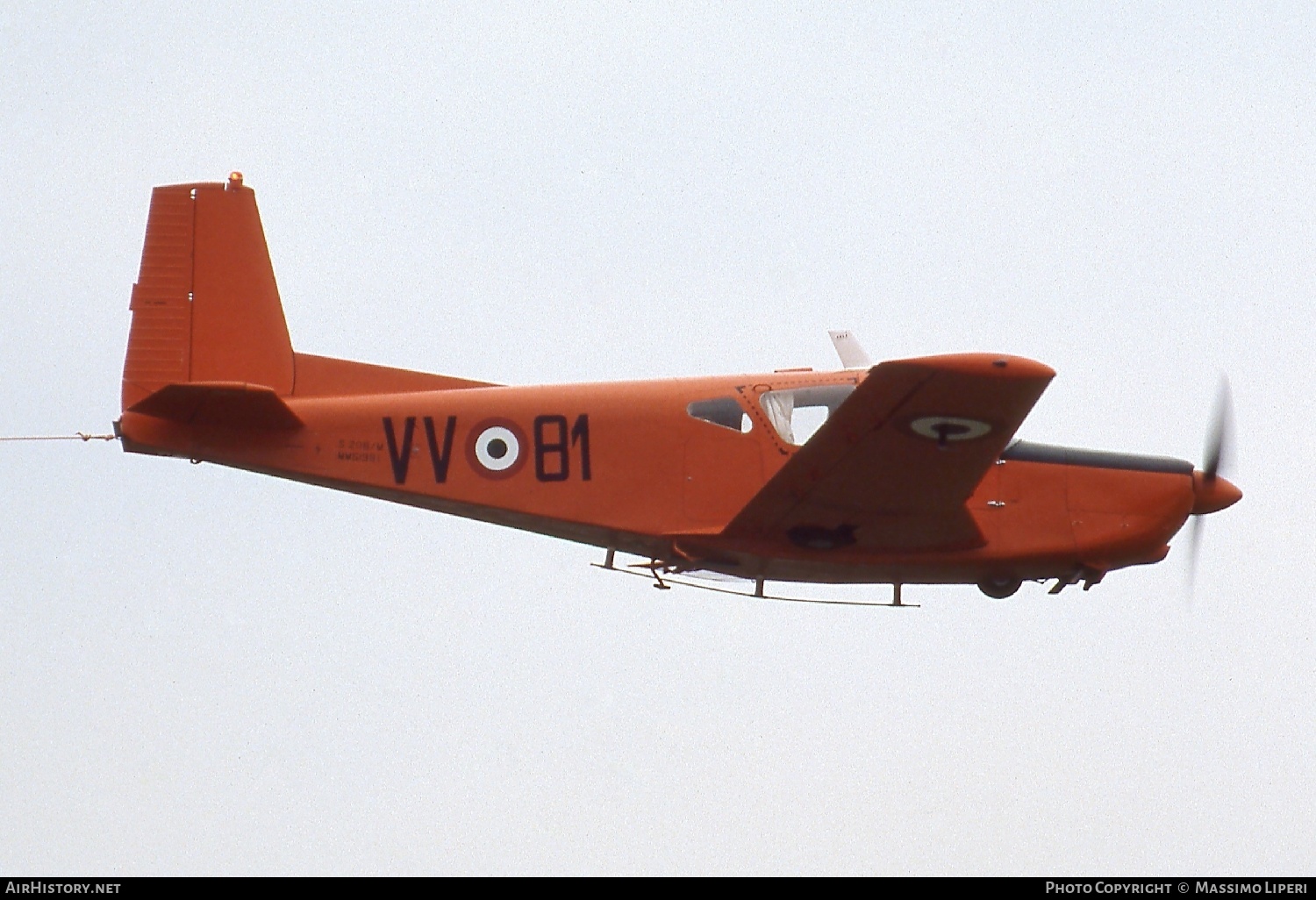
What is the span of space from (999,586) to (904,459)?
2175 millimetres

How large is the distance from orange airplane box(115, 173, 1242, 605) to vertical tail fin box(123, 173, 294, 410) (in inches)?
1.0

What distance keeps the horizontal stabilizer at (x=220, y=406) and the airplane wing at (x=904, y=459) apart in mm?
3709

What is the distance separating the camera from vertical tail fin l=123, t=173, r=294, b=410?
1512 centimetres

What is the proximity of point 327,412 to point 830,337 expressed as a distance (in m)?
4.55

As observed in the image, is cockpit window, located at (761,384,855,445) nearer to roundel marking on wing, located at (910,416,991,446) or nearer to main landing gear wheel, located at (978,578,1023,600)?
roundel marking on wing, located at (910,416,991,446)

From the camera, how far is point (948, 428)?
13.1 meters

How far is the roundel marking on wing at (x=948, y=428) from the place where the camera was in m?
13.0

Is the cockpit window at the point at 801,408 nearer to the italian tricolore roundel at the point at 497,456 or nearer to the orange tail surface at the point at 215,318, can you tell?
the italian tricolore roundel at the point at 497,456

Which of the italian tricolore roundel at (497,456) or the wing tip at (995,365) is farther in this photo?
the italian tricolore roundel at (497,456)

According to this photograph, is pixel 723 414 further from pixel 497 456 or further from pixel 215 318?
pixel 215 318

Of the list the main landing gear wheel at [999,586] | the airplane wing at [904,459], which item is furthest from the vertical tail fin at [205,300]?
the main landing gear wheel at [999,586]

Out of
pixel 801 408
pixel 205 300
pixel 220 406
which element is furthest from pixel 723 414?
pixel 205 300

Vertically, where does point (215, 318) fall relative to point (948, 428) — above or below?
above
